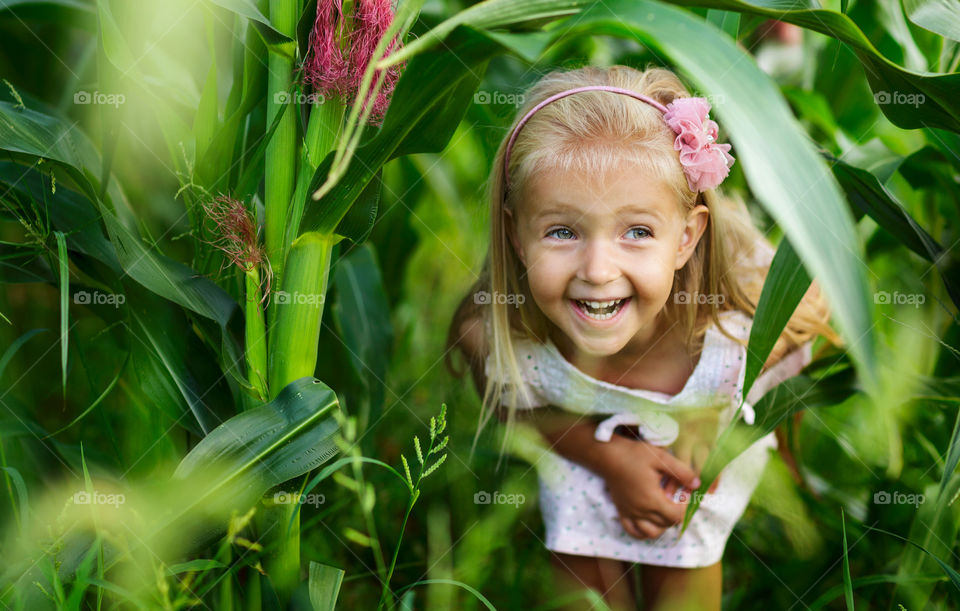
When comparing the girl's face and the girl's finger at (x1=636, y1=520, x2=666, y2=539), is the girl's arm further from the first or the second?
the girl's face

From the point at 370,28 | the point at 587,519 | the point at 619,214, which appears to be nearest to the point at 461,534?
the point at 587,519

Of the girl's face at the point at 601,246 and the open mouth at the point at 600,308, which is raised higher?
the girl's face at the point at 601,246

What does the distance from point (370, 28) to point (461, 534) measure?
2.78 feet

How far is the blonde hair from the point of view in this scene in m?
0.87

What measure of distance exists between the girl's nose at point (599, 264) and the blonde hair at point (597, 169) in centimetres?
9

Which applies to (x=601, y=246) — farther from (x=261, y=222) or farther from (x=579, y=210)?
(x=261, y=222)

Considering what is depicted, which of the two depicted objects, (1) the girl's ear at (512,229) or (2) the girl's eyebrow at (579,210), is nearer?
(2) the girl's eyebrow at (579,210)

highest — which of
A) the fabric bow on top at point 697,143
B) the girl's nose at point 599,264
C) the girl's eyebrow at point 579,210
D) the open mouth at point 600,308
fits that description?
the fabric bow on top at point 697,143

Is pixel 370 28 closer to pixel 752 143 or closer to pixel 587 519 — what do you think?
pixel 752 143

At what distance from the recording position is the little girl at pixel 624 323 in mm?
868

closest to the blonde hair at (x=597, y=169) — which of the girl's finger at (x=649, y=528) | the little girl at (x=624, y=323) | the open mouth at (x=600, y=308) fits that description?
the little girl at (x=624, y=323)

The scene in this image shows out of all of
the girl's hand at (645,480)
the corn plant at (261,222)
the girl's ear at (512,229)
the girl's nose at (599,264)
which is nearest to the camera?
the corn plant at (261,222)

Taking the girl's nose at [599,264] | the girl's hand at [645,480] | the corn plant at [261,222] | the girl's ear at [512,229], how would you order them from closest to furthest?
the corn plant at [261,222] → the girl's nose at [599,264] → the girl's ear at [512,229] → the girl's hand at [645,480]

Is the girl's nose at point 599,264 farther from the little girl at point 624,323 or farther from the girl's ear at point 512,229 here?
the girl's ear at point 512,229
